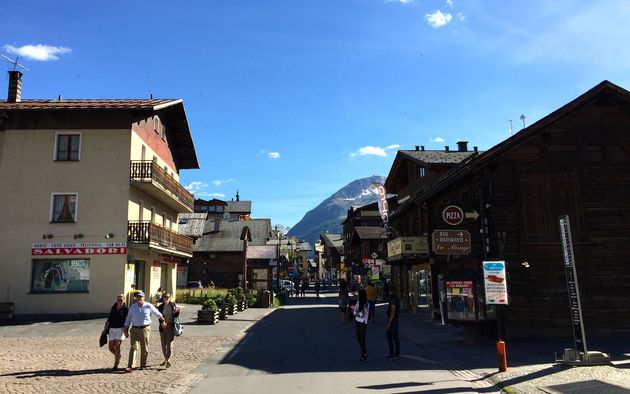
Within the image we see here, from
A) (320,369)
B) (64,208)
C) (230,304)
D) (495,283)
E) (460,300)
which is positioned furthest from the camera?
(230,304)

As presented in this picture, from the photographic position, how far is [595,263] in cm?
1614

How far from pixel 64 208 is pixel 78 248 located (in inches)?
85.9

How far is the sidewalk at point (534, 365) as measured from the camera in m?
9.02

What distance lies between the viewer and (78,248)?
78.2ft

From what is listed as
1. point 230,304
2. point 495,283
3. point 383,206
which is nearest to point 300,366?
point 495,283

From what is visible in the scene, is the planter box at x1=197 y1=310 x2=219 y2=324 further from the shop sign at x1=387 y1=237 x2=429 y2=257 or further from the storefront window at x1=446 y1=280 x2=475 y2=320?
the storefront window at x1=446 y1=280 x2=475 y2=320

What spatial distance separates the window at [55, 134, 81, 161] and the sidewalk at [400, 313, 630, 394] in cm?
1844

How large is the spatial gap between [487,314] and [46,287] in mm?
19989

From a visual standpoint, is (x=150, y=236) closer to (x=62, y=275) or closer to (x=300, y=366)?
(x=62, y=275)

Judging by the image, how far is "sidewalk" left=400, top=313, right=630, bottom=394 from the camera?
9.02m

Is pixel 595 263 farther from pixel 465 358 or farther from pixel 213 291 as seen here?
pixel 213 291

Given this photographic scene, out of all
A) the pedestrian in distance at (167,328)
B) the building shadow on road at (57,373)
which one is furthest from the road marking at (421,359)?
the building shadow on road at (57,373)

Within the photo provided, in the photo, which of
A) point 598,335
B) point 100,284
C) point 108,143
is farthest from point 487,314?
point 108,143

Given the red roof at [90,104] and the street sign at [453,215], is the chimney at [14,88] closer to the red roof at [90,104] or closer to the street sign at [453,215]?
the red roof at [90,104]
